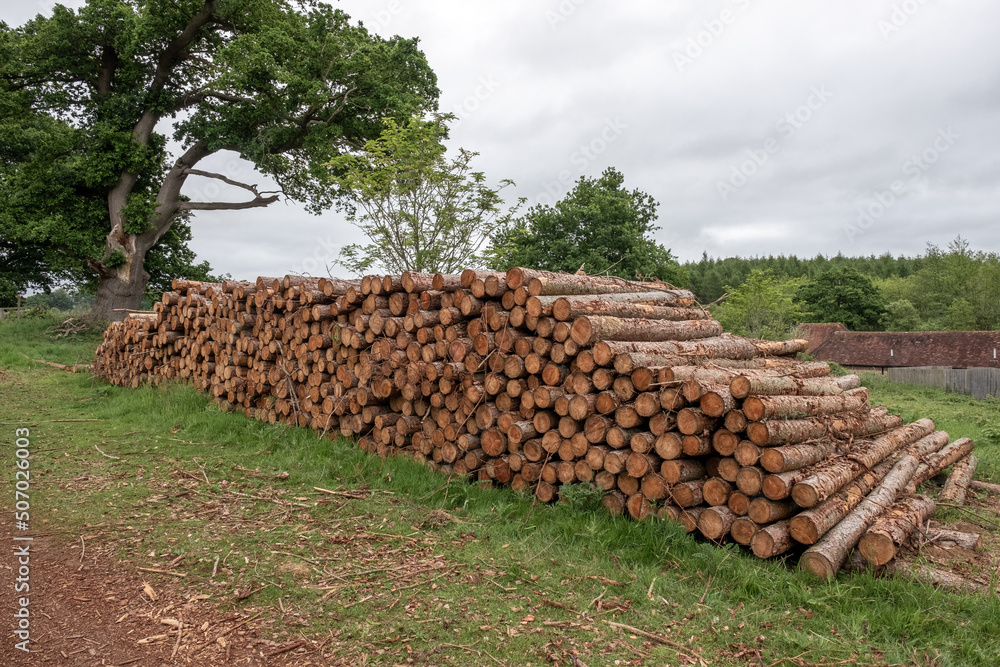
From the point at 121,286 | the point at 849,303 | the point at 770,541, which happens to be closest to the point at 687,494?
the point at 770,541

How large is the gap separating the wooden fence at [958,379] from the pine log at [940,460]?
21.3 meters

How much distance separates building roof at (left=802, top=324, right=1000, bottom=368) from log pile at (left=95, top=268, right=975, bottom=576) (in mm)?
30404

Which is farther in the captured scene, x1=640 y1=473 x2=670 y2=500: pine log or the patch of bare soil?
x1=640 y1=473 x2=670 y2=500: pine log

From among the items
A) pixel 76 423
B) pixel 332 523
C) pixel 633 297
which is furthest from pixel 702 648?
pixel 76 423

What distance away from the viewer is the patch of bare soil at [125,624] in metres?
3.30

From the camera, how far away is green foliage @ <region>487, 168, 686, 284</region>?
29688 mm

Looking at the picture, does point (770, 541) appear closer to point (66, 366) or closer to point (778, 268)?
point (66, 366)

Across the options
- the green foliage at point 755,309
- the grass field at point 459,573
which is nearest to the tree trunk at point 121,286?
the grass field at point 459,573

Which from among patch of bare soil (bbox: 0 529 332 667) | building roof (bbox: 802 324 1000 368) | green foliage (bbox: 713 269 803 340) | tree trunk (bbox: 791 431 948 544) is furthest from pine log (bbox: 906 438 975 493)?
building roof (bbox: 802 324 1000 368)

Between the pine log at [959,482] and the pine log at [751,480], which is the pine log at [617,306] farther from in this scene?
the pine log at [959,482]

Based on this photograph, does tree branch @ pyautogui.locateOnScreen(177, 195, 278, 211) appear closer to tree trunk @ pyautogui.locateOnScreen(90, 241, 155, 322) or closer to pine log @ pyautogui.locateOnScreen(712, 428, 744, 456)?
tree trunk @ pyautogui.locateOnScreen(90, 241, 155, 322)

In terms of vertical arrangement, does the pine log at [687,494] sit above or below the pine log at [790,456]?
below

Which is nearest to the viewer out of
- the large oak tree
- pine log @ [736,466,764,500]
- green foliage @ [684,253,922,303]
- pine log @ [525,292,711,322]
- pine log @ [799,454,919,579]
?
pine log @ [799,454,919,579]

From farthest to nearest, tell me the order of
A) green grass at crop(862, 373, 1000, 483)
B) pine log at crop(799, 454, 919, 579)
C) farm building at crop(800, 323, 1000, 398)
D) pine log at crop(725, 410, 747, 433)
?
1. farm building at crop(800, 323, 1000, 398)
2. green grass at crop(862, 373, 1000, 483)
3. pine log at crop(725, 410, 747, 433)
4. pine log at crop(799, 454, 919, 579)
